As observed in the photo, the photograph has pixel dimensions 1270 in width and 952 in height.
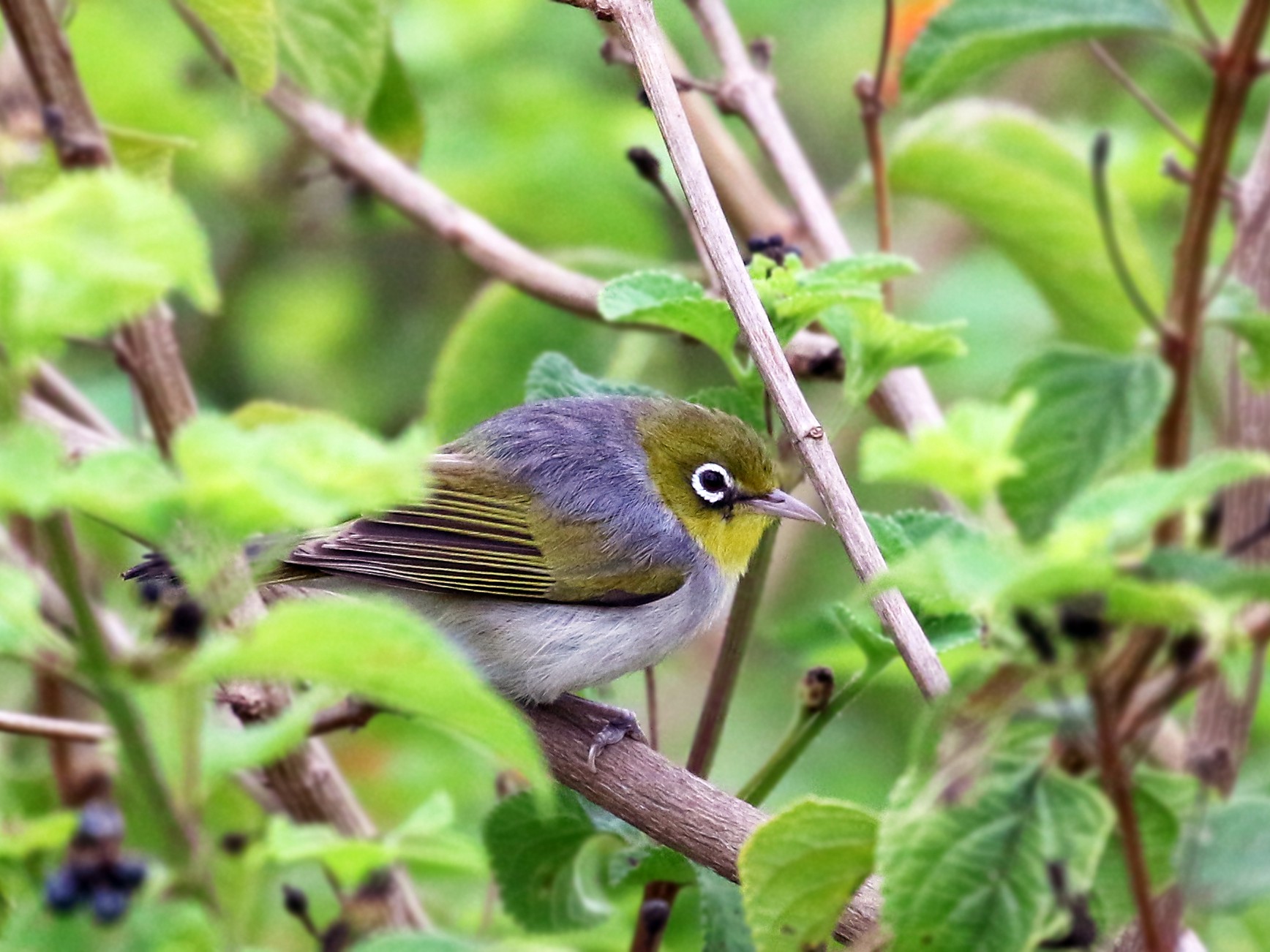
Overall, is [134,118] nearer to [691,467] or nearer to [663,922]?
[691,467]

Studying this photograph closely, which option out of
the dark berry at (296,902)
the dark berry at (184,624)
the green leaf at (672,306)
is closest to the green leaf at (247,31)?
the green leaf at (672,306)

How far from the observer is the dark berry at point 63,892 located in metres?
1.52

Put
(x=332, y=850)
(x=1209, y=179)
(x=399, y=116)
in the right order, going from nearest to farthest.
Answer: (x=332, y=850) < (x=1209, y=179) < (x=399, y=116)

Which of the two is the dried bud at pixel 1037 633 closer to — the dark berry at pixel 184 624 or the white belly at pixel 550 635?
the dark berry at pixel 184 624

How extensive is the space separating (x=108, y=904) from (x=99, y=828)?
86mm

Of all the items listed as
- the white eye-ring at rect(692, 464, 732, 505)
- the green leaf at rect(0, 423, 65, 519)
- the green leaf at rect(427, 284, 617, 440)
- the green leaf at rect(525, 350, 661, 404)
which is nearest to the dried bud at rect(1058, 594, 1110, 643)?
the green leaf at rect(0, 423, 65, 519)

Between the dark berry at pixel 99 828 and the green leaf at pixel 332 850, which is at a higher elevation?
the dark berry at pixel 99 828

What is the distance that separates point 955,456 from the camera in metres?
1.39

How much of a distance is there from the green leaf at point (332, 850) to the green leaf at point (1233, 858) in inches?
41.1

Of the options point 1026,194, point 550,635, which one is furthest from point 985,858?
point 1026,194

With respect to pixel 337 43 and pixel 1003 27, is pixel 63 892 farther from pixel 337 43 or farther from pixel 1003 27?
pixel 1003 27

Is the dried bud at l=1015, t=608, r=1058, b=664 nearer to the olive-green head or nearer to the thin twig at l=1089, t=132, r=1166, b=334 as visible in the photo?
the thin twig at l=1089, t=132, r=1166, b=334

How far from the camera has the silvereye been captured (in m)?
3.48

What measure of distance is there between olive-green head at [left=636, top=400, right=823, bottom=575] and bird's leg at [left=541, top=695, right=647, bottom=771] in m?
0.59
